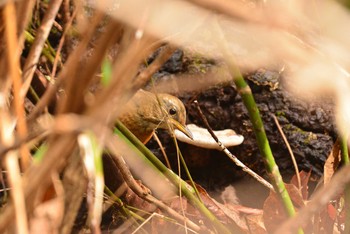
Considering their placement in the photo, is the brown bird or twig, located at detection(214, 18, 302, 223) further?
the brown bird

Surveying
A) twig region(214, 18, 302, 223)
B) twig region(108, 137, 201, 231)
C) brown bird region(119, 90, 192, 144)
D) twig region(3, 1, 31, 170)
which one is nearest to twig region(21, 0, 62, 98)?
twig region(3, 1, 31, 170)

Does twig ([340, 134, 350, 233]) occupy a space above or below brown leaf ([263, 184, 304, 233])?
above

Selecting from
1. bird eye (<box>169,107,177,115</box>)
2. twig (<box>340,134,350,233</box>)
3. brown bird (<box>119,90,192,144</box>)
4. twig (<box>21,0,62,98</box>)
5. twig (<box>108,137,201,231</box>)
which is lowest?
brown bird (<box>119,90,192,144</box>)

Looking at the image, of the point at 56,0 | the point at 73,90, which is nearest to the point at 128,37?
the point at 73,90

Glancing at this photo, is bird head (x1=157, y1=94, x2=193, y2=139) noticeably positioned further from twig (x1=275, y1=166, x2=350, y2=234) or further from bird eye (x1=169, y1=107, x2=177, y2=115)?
twig (x1=275, y1=166, x2=350, y2=234)

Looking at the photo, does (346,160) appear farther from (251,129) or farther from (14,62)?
(251,129)

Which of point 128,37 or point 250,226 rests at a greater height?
point 128,37

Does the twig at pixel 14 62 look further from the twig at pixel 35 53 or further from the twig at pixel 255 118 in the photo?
the twig at pixel 255 118

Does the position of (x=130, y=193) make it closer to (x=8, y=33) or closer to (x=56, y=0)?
(x=56, y=0)

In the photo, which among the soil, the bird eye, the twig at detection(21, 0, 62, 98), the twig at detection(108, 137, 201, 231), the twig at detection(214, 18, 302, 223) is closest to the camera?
the twig at detection(21, 0, 62, 98)
